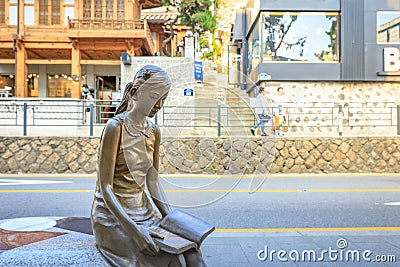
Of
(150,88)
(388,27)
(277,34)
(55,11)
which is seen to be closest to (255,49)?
(277,34)

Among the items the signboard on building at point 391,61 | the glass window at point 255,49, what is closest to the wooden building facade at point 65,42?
the glass window at point 255,49

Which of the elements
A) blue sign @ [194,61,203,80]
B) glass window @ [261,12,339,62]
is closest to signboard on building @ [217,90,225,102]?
blue sign @ [194,61,203,80]

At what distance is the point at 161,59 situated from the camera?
49.1 feet

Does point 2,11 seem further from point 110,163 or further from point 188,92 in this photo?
point 110,163

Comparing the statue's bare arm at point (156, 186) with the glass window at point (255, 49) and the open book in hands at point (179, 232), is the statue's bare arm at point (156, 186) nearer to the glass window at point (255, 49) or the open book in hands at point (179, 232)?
the open book in hands at point (179, 232)

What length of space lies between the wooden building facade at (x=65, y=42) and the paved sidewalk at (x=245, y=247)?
15301 mm

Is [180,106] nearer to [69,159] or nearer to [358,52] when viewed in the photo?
[69,159]

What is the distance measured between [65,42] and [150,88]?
1854cm

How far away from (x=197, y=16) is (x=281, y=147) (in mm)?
11051

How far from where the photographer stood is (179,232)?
240 centimetres

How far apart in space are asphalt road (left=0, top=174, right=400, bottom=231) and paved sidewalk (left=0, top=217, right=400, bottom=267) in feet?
1.65

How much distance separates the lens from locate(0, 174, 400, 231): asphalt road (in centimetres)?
565

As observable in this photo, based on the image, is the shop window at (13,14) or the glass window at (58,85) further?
the glass window at (58,85)

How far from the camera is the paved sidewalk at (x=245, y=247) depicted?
2.56 metres
